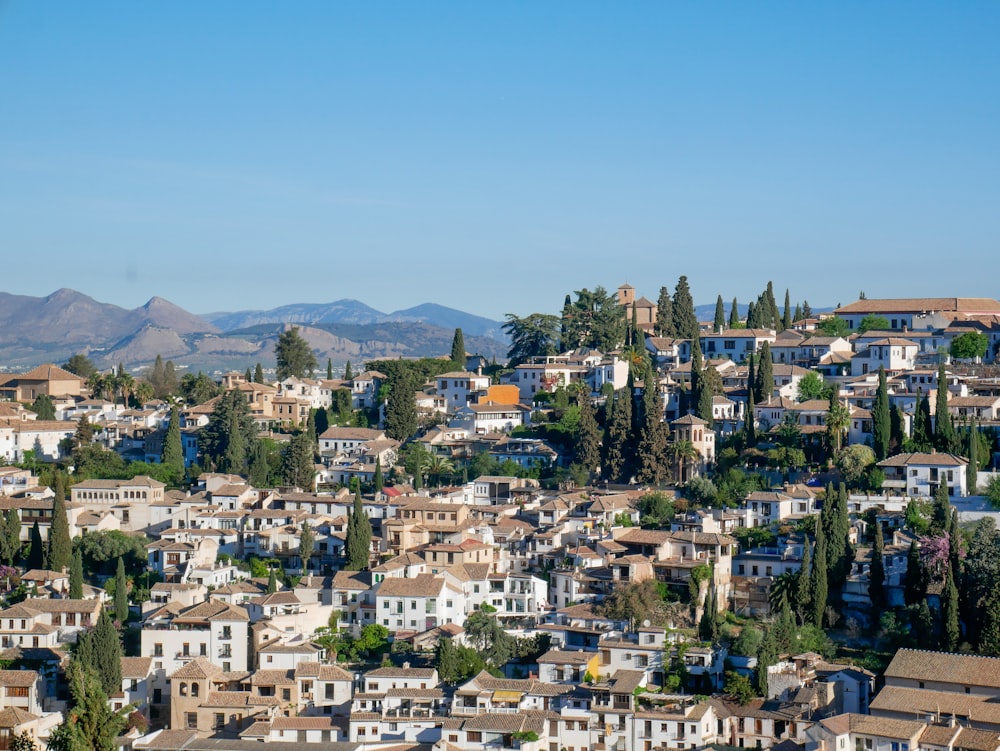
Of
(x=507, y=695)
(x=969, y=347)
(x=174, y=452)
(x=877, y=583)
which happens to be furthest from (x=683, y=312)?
(x=507, y=695)

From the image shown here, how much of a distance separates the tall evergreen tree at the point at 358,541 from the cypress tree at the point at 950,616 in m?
16.3

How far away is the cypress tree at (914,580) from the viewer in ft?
135

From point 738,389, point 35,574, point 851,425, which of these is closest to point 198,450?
point 35,574

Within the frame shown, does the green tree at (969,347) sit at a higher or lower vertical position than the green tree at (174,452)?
higher

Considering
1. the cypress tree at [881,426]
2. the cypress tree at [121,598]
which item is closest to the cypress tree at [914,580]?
the cypress tree at [881,426]

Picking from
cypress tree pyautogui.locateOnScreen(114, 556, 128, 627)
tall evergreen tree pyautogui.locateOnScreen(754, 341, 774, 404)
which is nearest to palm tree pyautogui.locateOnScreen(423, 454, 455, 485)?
tall evergreen tree pyautogui.locateOnScreen(754, 341, 774, 404)

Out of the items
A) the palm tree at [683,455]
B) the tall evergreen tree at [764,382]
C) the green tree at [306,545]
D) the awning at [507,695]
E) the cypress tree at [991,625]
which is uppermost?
the tall evergreen tree at [764,382]

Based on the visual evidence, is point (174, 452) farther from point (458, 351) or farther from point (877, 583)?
point (877, 583)

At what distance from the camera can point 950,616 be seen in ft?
128

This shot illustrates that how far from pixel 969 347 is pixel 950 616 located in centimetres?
2410

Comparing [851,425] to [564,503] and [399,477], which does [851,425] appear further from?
[399,477]

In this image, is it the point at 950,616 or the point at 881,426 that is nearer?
the point at 950,616

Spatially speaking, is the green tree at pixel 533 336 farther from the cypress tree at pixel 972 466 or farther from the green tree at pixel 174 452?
the cypress tree at pixel 972 466

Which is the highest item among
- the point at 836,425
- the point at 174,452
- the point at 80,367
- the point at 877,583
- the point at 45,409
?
the point at 80,367
